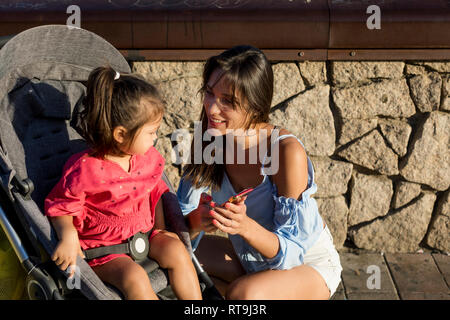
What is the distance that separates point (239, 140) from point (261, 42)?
34.6 inches

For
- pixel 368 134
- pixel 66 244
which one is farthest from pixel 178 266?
pixel 368 134

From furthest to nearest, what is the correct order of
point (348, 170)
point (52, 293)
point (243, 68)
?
1. point (348, 170)
2. point (243, 68)
3. point (52, 293)

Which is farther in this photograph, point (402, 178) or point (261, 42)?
point (402, 178)

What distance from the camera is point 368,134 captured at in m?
3.30

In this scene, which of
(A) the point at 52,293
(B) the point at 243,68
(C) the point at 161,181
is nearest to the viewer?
(A) the point at 52,293

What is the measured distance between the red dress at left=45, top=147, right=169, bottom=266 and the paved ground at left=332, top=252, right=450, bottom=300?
159 cm

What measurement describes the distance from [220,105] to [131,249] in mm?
637

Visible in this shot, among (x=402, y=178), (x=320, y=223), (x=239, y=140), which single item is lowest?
(x=402, y=178)

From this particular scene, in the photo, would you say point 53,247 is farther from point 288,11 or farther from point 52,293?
point 288,11

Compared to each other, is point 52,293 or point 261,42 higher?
point 261,42

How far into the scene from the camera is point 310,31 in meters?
2.98

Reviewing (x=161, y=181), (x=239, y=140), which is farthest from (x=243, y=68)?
(x=161, y=181)
